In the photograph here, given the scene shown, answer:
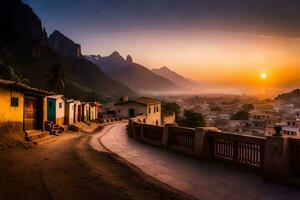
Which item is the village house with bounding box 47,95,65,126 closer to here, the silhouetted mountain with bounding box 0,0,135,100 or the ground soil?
the ground soil

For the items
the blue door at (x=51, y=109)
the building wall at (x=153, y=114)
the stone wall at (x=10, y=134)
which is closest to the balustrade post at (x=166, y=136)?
the stone wall at (x=10, y=134)

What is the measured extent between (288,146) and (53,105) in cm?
3100

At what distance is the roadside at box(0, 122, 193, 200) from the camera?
9.14 meters

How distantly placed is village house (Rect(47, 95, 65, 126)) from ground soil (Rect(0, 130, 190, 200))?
2134cm

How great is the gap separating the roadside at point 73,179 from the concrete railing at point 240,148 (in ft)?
12.1

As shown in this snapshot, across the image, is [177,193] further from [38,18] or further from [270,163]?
[38,18]

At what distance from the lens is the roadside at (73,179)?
9.14m

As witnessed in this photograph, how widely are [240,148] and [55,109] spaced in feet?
94.7

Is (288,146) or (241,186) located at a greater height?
(288,146)

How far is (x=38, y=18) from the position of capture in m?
191

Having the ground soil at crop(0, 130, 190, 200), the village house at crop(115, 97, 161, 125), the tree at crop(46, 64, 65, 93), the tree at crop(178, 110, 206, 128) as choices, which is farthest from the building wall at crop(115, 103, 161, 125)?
the ground soil at crop(0, 130, 190, 200)

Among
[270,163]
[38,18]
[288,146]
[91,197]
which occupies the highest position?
[38,18]

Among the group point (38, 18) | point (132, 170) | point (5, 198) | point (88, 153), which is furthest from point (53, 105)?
point (38, 18)

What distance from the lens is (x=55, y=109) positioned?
36656mm
